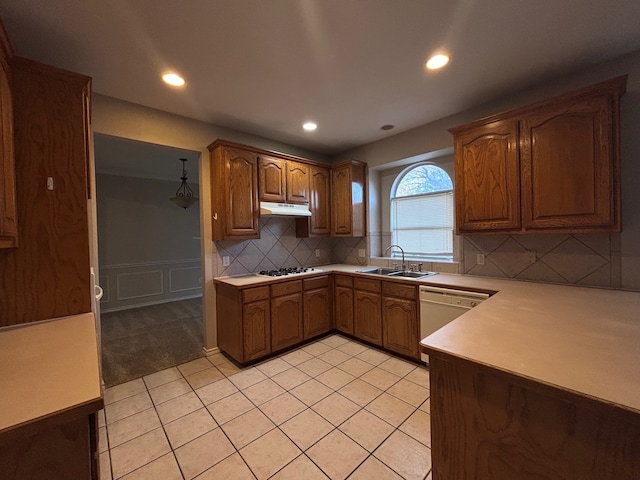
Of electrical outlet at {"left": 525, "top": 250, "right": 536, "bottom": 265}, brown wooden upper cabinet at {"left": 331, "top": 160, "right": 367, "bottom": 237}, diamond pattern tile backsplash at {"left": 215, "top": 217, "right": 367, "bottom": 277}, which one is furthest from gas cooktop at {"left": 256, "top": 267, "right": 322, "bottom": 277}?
electrical outlet at {"left": 525, "top": 250, "right": 536, "bottom": 265}

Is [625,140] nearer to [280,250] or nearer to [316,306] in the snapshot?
[316,306]

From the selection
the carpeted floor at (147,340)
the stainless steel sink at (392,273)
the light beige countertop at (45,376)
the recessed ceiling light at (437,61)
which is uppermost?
the recessed ceiling light at (437,61)

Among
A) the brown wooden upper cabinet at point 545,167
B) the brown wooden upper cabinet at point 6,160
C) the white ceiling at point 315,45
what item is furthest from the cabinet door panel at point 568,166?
the brown wooden upper cabinet at point 6,160

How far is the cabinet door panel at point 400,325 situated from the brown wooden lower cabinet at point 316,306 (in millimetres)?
784

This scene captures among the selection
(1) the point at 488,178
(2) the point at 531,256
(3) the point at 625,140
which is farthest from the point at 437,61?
(2) the point at 531,256

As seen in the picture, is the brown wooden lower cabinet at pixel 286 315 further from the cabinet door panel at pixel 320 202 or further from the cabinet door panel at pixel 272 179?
the cabinet door panel at pixel 272 179

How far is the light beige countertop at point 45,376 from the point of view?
683mm

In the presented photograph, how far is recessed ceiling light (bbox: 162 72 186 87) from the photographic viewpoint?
2041 millimetres

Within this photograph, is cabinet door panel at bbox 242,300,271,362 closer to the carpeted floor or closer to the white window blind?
the carpeted floor

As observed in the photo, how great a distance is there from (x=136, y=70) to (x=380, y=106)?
6.84ft

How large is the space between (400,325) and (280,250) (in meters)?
1.79

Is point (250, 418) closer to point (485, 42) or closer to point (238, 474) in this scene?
point (238, 474)

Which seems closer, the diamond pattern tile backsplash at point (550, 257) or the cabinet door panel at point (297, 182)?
the diamond pattern tile backsplash at point (550, 257)

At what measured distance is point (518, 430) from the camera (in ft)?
3.04
